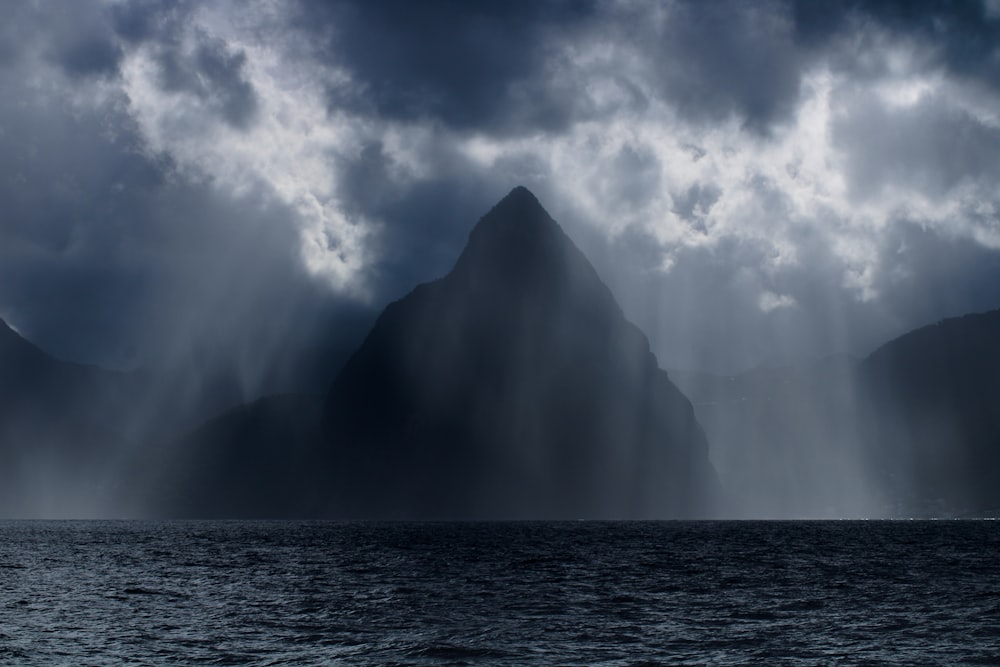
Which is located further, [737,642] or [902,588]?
[902,588]

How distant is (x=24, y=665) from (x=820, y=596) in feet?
143

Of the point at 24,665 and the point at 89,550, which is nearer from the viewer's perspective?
the point at 24,665

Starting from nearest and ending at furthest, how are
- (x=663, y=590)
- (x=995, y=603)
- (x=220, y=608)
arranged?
(x=220, y=608) < (x=995, y=603) < (x=663, y=590)

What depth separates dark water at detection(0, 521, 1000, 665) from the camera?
118ft

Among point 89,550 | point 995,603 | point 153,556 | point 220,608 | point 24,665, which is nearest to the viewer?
point 24,665

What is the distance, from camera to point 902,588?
197ft

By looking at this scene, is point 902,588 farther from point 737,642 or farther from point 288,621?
point 288,621

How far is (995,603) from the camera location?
52.3 metres

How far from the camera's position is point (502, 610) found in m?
48.7

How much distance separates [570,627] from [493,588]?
18.9 metres

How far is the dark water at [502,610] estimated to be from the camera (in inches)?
1416

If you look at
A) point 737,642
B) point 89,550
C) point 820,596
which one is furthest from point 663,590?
point 89,550

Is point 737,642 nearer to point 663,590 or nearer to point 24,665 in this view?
point 663,590

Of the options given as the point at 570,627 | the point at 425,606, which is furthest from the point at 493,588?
the point at 570,627
